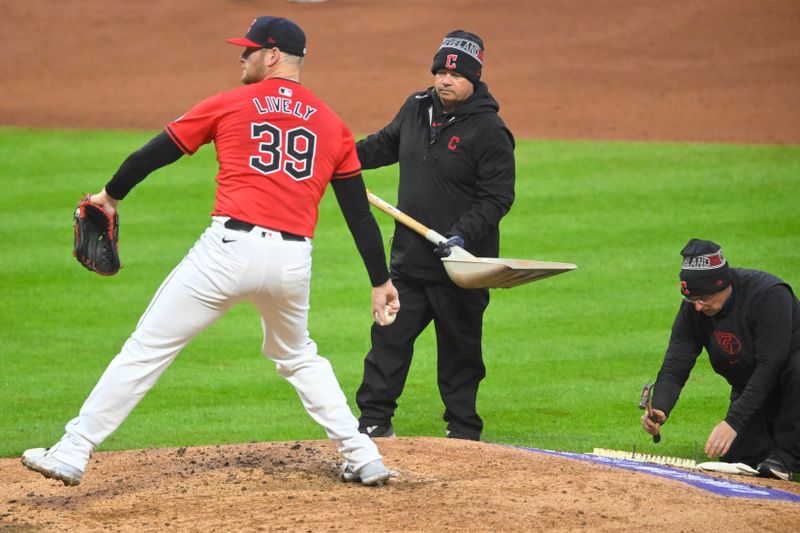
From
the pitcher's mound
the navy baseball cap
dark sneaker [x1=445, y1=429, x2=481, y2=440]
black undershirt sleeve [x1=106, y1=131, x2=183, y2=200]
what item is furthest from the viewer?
dark sneaker [x1=445, y1=429, x2=481, y2=440]

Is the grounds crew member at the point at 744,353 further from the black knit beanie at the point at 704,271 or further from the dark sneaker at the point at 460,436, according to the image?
the dark sneaker at the point at 460,436

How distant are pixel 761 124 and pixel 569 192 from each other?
4.06m

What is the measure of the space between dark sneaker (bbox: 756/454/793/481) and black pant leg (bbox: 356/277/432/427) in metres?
1.92

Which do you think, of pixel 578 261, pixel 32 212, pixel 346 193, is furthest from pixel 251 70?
pixel 32 212

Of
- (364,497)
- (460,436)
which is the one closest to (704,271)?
(460,436)

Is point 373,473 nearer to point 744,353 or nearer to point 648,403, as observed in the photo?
point 648,403

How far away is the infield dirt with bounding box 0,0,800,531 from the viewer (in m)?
5.50

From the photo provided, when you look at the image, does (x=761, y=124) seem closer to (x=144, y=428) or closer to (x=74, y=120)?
(x=74, y=120)

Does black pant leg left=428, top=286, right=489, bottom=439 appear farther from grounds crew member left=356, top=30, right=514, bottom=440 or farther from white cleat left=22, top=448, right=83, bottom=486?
white cleat left=22, top=448, right=83, bottom=486

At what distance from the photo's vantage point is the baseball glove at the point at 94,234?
525 centimetres

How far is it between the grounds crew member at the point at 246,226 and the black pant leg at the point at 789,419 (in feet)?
8.32

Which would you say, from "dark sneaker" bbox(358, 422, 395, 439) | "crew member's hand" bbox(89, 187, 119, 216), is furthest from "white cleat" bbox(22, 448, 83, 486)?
"dark sneaker" bbox(358, 422, 395, 439)

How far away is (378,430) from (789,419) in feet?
7.03

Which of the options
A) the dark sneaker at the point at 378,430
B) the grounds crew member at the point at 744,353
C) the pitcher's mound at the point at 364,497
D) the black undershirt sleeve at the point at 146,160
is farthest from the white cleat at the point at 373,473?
the grounds crew member at the point at 744,353
